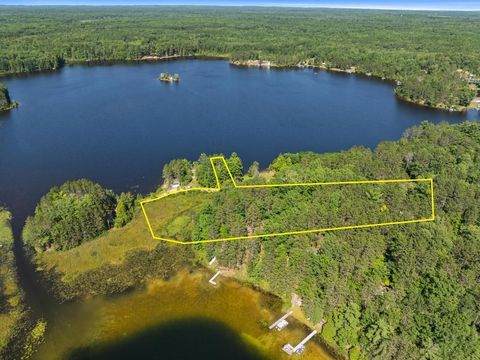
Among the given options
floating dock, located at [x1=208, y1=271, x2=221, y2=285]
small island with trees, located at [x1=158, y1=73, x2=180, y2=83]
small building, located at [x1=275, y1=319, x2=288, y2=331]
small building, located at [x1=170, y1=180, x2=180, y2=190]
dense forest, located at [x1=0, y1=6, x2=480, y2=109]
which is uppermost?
dense forest, located at [x1=0, y1=6, x2=480, y2=109]

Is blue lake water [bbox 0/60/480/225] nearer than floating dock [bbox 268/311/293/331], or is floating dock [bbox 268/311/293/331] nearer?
floating dock [bbox 268/311/293/331]

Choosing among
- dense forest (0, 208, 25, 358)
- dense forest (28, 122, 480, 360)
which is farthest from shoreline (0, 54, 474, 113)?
dense forest (0, 208, 25, 358)

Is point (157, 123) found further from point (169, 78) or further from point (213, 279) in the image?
point (213, 279)

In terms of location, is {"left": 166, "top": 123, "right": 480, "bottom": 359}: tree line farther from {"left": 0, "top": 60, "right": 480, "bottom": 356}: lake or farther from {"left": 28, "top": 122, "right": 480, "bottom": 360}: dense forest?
{"left": 0, "top": 60, "right": 480, "bottom": 356}: lake

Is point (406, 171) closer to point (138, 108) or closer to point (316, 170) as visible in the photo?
point (316, 170)

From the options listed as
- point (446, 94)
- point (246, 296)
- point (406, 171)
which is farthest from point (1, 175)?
point (446, 94)

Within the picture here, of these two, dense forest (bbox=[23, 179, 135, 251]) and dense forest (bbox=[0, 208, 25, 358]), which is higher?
dense forest (bbox=[23, 179, 135, 251])

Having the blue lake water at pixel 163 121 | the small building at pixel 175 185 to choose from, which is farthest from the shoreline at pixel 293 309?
the blue lake water at pixel 163 121

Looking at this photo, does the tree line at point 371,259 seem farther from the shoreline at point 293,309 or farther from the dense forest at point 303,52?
the dense forest at point 303,52
